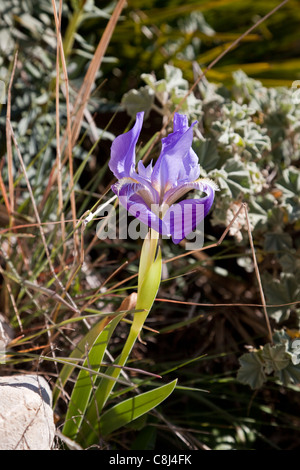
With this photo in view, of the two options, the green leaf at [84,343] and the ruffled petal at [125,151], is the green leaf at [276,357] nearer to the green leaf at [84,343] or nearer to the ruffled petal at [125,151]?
the green leaf at [84,343]

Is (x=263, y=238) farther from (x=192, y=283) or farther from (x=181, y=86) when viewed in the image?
(x=181, y=86)

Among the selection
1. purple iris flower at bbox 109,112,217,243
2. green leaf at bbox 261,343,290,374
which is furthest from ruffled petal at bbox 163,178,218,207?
green leaf at bbox 261,343,290,374

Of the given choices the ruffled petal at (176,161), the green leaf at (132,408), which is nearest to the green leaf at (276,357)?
the green leaf at (132,408)

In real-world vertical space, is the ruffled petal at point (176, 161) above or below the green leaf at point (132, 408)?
above

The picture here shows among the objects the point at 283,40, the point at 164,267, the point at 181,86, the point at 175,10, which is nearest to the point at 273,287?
the point at 164,267

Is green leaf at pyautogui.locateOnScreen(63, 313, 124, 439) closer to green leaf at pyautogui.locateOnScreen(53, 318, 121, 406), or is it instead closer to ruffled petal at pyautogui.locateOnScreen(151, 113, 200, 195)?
green leaf at pyautogui.locateOnScreen(53, 318, 121, 406)

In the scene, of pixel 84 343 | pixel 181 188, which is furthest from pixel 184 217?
pixel 84 343

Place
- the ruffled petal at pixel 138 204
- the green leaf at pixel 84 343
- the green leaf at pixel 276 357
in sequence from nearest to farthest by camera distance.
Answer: the ruffled petal at pixel 138 204 → the green leaf at pixel 84 343 → the green leaf at pixel 276 357
